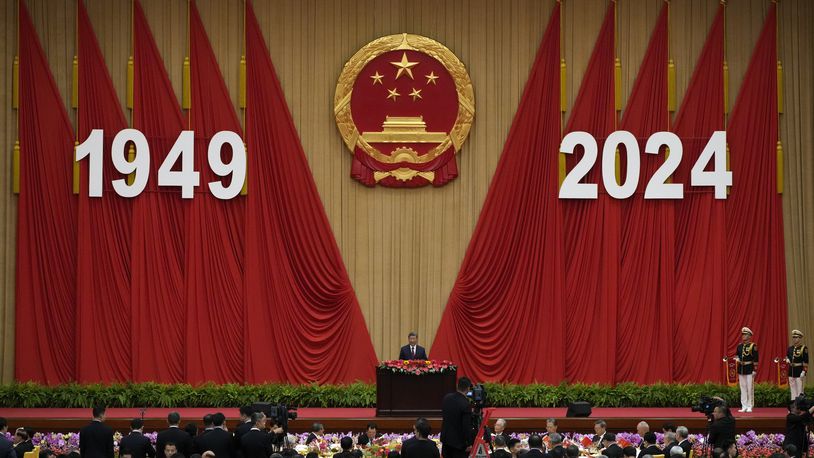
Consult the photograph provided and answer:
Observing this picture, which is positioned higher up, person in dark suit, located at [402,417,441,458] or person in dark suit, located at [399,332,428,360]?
person in dark suit, located at [399,332,428,360]

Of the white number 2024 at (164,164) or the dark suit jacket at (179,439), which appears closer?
the dark suit jacket at (179,439)

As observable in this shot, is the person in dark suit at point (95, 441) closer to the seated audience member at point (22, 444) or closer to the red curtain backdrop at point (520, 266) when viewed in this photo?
the seated audience member at point (22, 444)

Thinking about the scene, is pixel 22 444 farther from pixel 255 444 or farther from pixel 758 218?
pixel 758 218

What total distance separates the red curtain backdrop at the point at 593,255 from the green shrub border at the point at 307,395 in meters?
0.85

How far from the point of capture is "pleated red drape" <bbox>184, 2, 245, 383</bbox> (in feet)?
63.5

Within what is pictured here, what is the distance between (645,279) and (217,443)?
31.7 feet

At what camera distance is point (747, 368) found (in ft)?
57.7

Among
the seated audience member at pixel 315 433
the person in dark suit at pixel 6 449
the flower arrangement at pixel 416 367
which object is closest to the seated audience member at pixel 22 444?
the person in dark suit at pixel 6 449

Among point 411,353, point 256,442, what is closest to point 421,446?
point 256,442

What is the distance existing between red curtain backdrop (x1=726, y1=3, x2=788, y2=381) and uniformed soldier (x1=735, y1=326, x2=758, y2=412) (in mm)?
1762

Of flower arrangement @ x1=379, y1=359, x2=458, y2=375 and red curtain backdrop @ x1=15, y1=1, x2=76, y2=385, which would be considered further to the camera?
red curtain backdrop @ x1=15, y1=1, x2=76, y2=385

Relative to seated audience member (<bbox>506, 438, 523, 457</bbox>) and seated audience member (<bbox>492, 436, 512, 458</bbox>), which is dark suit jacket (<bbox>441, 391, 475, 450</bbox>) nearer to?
seated audience member (<bbox>506, 438, 523, 457</bbox>)

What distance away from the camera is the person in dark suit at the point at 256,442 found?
1167 cm

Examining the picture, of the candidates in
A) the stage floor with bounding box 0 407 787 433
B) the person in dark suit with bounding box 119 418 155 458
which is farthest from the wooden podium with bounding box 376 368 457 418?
the person in dark suit with bounding box 119 418 155 458
